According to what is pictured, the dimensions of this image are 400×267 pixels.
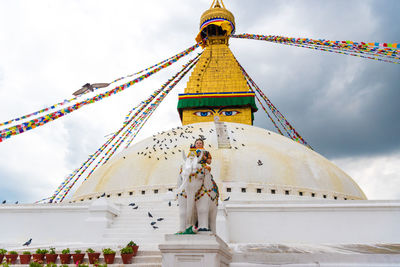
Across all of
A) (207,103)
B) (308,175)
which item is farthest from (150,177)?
(207,103)

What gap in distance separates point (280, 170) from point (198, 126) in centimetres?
448

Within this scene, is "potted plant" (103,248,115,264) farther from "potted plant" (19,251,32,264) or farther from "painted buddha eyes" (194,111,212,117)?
"painted buddha eyes" (194,111,212,117)

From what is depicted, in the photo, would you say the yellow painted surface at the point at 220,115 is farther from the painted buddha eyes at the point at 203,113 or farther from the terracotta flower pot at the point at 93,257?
the terracotta flower pot at the point at 93,257

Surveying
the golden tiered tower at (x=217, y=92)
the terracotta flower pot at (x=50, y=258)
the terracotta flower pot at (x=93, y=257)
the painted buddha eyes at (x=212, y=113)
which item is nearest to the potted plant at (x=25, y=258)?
the terracotta flower pot at (x=50, y=258)

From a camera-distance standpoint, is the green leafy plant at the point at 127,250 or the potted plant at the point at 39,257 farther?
the potted plant at the point at 39,257

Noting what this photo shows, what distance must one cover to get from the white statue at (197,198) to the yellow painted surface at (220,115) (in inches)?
564

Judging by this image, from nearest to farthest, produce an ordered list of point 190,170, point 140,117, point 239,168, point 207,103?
point 190,170
point 239,168
point 140,117
point 207,103

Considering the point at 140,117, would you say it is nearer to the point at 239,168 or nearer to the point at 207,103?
the point at 207,103

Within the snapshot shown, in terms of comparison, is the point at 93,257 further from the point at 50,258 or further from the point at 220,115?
the point at 220,115

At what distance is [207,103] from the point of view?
61.3ft

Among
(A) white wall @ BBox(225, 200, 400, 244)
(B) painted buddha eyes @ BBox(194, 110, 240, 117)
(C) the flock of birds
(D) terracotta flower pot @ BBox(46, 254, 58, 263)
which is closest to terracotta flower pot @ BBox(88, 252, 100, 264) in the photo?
(D) terracotta flower pot @ BBox(46, 254, 58, 263)

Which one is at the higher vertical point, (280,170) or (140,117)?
(140,117)

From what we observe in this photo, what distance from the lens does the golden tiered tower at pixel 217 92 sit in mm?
18578

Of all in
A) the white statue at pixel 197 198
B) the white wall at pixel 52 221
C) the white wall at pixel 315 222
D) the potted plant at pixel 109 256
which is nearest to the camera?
the white statue at pixel 197 198
